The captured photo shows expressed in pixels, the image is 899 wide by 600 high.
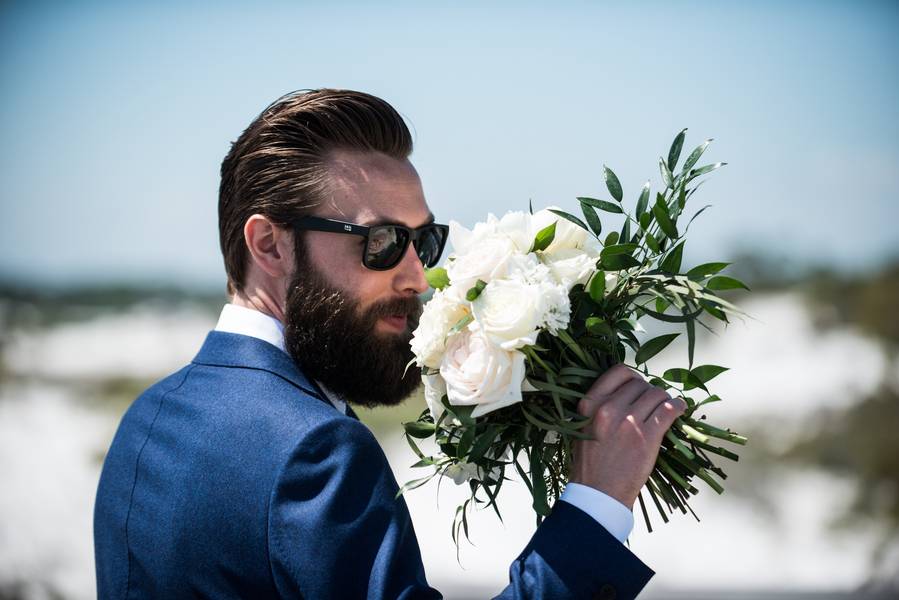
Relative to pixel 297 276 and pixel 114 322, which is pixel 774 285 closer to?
pixel 114 322

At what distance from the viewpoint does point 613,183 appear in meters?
2.09

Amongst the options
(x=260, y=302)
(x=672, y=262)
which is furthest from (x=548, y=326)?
(x=260, y=302)

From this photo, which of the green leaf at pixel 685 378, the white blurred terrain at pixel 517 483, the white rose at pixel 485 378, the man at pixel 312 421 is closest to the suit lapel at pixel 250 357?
the man at pixel 312 421

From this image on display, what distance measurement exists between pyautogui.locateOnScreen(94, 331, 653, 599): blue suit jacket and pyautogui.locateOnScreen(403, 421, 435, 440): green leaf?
15 centimetres

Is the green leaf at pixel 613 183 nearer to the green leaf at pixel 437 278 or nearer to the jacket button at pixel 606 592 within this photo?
the green leaf at pixel 437 278

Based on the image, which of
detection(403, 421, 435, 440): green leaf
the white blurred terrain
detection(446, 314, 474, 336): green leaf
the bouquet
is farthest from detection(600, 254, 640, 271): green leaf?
the white blurred terrain

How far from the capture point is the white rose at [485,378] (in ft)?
6.05

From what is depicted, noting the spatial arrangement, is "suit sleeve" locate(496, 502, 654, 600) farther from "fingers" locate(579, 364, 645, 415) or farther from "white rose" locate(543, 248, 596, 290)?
"white rose" locate(543, 248, 596, 290)

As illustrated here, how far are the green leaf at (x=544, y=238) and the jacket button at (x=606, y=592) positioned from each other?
745mm

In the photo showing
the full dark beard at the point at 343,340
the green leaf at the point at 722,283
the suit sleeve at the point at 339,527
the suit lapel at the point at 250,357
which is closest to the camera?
the suit sleeve at the point at 339,527

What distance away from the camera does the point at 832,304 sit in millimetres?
15625

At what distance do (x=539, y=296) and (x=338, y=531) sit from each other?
2.05 feet

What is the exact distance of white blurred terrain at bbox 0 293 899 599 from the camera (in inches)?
362

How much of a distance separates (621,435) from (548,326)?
0.91 ft
